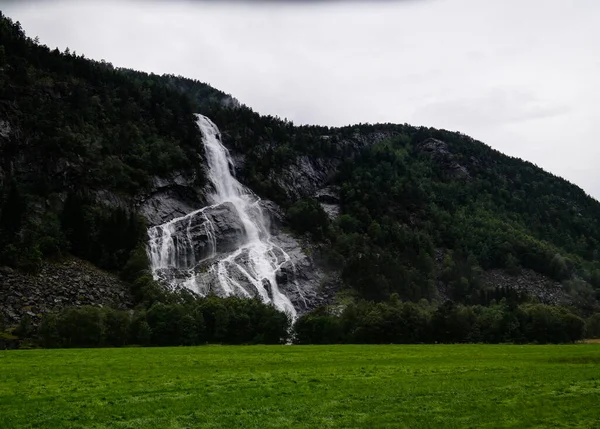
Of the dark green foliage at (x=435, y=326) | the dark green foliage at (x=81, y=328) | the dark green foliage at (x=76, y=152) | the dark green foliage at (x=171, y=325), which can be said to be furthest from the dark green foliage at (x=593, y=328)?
the dark green foliage at (x=76, y=152)

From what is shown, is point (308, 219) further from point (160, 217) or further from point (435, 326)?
point (435, 326)

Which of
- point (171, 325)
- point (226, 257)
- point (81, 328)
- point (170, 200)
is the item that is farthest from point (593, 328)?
point (170, 200)

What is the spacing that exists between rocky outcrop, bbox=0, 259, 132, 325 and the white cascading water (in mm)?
13157

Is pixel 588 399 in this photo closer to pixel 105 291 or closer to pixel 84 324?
pixel 84 324

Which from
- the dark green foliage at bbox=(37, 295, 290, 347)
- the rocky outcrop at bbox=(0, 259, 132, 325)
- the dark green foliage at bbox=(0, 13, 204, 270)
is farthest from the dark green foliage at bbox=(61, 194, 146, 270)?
the dark green foliage at bbox=(37, 295, 290, 347)

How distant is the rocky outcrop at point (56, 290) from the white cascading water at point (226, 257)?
1316 centimetres

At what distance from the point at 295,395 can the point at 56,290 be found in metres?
79.0

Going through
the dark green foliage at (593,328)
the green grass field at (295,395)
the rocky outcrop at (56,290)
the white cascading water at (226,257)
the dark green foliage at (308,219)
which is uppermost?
the dark green foliage at (308,219)

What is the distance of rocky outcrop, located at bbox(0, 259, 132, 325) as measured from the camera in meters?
87.4

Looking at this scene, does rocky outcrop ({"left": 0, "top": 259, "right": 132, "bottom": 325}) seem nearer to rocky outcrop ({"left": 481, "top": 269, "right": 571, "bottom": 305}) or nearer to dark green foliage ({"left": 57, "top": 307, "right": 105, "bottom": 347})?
dark green foliage ({"left": 57, "top": 307, "right": 105, "bottom": 347})

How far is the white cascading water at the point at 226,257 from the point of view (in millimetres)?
119812

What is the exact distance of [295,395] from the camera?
29.1 meters

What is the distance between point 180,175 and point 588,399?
146 meters

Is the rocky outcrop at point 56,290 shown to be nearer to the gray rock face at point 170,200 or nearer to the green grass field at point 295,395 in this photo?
the gray rock face at point 170,200
